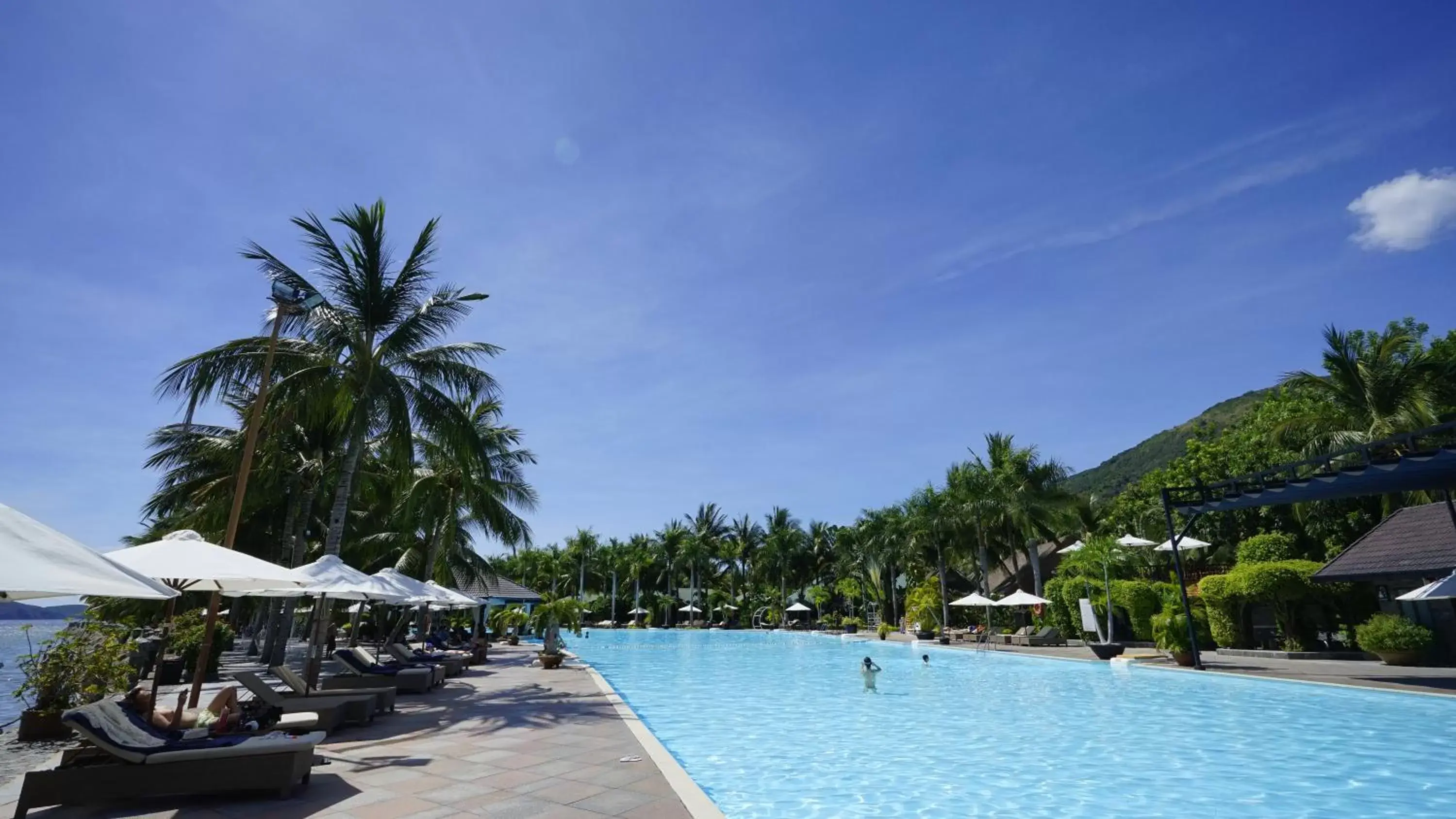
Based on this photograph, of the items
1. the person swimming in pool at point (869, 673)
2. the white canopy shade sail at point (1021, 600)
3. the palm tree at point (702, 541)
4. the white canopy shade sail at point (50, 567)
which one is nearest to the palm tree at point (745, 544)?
the palm tree at point (702, 541)

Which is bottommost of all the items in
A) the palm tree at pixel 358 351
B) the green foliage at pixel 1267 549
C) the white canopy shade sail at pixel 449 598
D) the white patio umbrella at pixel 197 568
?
the white canopy shade sail at pixel 449 598

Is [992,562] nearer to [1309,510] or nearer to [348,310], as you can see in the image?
[1309,510]

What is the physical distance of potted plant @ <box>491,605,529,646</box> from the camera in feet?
90.8

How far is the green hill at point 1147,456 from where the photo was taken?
294 ft

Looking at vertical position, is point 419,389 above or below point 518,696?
above

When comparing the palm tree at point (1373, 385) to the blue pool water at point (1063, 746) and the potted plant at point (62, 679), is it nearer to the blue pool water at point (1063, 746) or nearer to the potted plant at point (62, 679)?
the blue pool water at point (1063, 746)

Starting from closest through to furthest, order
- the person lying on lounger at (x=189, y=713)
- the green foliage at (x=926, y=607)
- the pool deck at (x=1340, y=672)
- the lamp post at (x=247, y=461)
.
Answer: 1. the person lying on lounger at (x=189, y=713)
2. the lamp post at (x=247, y=461)
3. the pool deck at (x=1340, y=672)
4. the green foliage at (x=926, y=607)

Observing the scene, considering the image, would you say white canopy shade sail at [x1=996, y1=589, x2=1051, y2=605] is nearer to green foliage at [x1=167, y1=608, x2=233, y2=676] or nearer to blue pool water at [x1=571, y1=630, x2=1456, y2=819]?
blue pool water at [x1=571, y1=630, x2=1456, y2=819]

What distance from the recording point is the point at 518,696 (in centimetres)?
1261

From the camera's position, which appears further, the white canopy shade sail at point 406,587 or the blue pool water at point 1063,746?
the white canopy shade sail at point 406,587

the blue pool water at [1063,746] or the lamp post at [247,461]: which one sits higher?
the lamp post at [247,461]

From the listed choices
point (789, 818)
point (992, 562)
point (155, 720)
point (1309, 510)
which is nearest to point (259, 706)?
point (155, 720)

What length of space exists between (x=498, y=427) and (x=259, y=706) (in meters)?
19.1

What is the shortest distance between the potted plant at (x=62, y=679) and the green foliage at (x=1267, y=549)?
88.9ft
